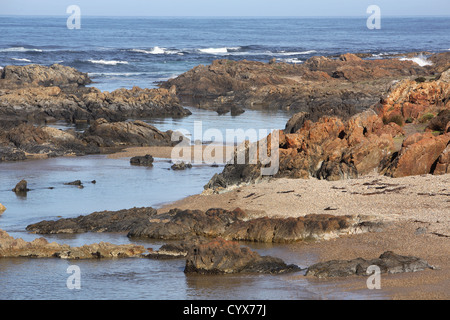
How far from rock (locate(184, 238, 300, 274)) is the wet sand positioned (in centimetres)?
134

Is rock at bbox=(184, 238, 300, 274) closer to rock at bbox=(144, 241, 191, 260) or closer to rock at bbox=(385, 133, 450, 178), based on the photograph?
rock at bbox=(144, 241, 191, 260)

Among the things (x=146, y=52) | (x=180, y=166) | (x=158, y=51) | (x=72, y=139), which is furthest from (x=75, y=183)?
(x=158, y=51)

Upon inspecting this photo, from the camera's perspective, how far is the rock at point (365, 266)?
1304cm

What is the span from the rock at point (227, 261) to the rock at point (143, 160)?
15.3m

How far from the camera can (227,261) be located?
14062 millimetres

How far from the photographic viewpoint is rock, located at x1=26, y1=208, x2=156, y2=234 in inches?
717

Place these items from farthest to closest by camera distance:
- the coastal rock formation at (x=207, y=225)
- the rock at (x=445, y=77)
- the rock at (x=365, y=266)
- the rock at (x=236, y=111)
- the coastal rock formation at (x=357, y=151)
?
the rock at (x=236, y=111)
the rock at (x=445, y=77)
the coastal rock formation at (x=357, y=151)
the coastal rock formation at (x=207, y=225)
the rock at (x=365, y=266)

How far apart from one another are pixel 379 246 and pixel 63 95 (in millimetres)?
33168

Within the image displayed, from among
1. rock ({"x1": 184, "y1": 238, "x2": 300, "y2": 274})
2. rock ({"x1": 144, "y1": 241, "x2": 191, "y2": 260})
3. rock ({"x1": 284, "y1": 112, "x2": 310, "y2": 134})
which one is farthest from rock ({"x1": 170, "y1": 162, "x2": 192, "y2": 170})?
rock ({"x1": 184, "y1": 238, "x2": 300, "y2": 274})

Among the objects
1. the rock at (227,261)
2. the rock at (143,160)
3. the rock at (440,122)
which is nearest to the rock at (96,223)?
the rock at (227,261)

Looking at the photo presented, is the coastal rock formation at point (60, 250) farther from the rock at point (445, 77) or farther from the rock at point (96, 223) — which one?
the rock at point (445, 77)

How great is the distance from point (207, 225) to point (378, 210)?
13.9 feet

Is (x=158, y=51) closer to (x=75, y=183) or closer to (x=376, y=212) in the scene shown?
(x=75, y=183)
